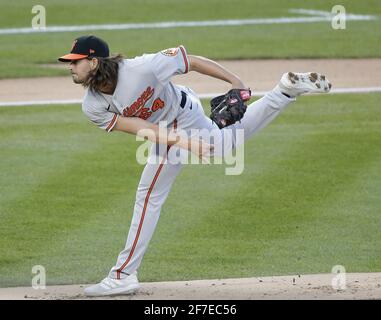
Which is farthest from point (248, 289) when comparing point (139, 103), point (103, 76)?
point (103, 76)

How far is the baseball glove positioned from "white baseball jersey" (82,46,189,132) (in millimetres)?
355

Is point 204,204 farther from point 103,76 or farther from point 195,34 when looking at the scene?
point 195,34

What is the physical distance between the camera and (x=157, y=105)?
6.91 m

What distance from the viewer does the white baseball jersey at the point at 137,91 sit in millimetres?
6707

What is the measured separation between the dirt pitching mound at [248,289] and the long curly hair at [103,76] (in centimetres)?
140

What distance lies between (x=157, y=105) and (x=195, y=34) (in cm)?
1081

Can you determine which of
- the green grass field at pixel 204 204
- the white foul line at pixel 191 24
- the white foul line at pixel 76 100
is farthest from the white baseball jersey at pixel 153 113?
the white foul line at pixel 191 24

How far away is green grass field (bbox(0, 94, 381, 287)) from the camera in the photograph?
7898mm

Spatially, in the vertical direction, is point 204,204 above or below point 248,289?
above

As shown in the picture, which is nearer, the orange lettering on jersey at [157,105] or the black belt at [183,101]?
the orange lettering on jersey at [157,105]

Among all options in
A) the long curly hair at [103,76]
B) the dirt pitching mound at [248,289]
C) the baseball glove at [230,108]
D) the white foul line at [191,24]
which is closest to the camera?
the long curly hair at [103,76]

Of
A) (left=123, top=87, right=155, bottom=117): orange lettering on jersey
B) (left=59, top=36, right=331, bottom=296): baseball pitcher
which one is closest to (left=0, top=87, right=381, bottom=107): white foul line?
(left=59, top=36, right=331, bottom=296): baseball pitcher

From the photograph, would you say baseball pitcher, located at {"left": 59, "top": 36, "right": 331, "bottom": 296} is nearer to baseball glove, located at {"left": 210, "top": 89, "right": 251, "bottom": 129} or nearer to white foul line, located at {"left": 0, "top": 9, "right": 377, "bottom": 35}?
baseball glove, located at {"left": 210, "top": 89, "right": 251, "bottom": 129}

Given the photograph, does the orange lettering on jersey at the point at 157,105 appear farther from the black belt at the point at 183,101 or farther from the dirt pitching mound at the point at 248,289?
the dirt pitching mound at the point at 248,289
